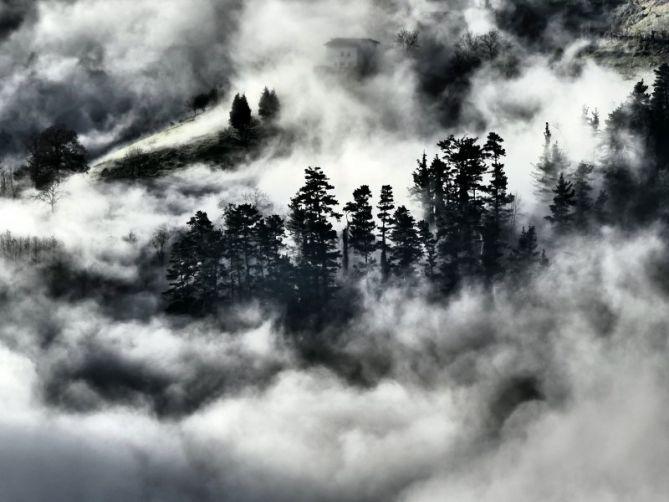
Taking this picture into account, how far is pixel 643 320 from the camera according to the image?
390 feet

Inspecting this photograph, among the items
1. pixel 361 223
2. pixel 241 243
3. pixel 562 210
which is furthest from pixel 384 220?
pixel 562 210

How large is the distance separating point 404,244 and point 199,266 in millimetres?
31099

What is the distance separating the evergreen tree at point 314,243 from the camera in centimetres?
11769

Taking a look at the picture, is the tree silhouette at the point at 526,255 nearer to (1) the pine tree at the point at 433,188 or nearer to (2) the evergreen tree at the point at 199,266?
(1) the pine tree at the point at 433,188

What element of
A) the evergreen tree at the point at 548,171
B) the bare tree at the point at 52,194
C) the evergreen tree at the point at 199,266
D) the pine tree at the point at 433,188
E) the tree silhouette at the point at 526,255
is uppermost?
the bare tree at the point at 52,194

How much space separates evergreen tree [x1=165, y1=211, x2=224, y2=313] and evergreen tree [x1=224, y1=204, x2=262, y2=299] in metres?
2.17

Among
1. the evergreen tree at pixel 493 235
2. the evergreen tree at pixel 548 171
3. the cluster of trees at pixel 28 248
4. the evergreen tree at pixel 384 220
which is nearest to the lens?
the evergreen tree at pixel 493 235

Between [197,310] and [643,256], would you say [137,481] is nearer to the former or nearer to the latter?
[197,310]

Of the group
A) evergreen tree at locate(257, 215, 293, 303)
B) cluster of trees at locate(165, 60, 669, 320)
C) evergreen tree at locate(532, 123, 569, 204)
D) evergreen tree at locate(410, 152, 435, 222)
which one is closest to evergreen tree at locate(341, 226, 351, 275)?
cluster of trees at locate(165, 60, 669, 320)

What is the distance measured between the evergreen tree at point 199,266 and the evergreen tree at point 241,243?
2.17m

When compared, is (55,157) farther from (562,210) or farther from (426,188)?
(562,210)

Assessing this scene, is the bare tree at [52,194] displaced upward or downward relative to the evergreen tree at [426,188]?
upward

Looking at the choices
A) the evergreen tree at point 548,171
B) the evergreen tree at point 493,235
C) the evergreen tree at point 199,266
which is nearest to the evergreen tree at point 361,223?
the evergreen tree at point 493,235

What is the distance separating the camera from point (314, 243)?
386 feet
